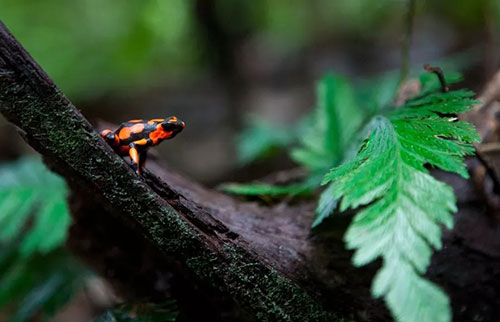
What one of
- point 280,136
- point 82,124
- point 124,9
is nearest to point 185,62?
point 124,9

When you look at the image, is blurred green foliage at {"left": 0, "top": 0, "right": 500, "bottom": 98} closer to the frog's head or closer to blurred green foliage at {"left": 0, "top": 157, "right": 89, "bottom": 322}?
blurred green foliage at {"left": 0, "top": 157, "right": 89, "bottom": 322}

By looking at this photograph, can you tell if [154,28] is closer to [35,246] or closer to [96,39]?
[96,39]

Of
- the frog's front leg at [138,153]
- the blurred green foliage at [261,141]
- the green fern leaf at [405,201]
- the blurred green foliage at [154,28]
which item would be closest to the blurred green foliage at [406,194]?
the green fern leaf at [405,201]

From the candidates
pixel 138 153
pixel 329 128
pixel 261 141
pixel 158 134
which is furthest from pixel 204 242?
pixel 261 141

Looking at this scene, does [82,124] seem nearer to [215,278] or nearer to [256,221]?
[215,278]

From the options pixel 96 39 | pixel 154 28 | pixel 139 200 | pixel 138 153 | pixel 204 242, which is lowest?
pixel 204 242

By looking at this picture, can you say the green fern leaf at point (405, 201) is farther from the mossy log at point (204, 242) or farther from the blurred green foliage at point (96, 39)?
the blurred green foliage at point (96, 39)

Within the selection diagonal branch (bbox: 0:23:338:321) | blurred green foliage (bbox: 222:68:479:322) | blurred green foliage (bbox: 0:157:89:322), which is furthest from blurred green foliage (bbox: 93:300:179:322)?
blurred green foliage (bbox: 0:157:89:322)
